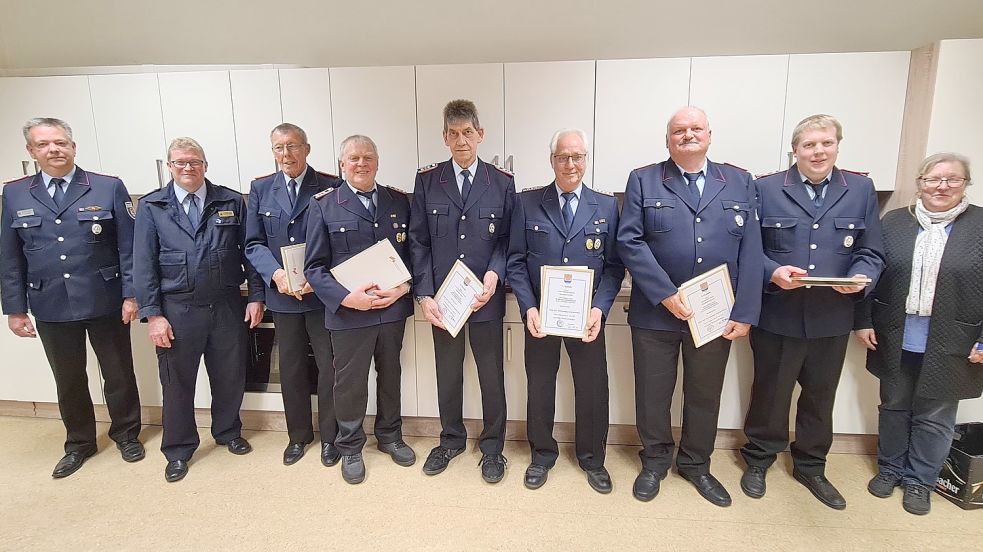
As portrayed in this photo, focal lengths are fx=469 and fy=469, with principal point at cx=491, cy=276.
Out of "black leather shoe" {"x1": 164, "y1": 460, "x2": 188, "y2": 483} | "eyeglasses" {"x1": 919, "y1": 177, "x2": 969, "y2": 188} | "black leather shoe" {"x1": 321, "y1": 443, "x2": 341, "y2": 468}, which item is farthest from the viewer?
"black leather shoe" {"x1": 321, "y1": 443, "x2": 341, "y2": 468}

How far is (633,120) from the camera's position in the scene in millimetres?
2654

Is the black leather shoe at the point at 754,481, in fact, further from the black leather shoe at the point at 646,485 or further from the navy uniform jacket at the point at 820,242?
the navy uniform jacket at the point at 820,242

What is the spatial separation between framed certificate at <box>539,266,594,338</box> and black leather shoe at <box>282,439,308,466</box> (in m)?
1.51

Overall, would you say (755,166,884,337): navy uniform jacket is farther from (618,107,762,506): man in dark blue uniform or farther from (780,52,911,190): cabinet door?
(780,52,911,190): cabinet door

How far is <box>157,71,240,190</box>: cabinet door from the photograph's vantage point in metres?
2.82

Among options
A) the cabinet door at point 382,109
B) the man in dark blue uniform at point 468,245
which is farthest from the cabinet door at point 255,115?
the man in dark blue uniform at point 468,245

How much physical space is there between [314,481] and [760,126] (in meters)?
3.00

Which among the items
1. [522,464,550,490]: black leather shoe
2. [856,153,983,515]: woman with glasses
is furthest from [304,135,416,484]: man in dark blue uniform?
[856,153,983,515]: woman with glasses

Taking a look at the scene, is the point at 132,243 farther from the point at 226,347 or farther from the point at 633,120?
the point at 633,120

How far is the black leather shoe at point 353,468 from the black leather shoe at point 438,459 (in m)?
0.31

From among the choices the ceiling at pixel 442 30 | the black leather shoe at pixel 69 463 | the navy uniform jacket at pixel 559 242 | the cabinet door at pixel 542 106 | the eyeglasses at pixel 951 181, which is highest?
the ceiling at pixel 442 30

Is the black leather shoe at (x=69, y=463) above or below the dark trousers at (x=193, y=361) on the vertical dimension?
below

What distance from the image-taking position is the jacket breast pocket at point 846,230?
6.37 feet

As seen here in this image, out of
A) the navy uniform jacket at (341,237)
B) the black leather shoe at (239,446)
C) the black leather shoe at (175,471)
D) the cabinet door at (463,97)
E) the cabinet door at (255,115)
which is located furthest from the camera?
the cabinet door at (255,115)
